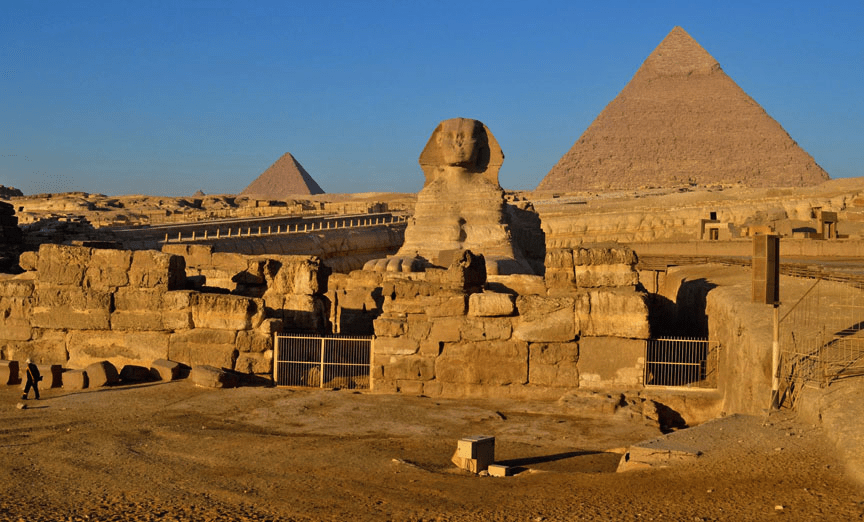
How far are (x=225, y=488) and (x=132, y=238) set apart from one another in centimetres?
2530

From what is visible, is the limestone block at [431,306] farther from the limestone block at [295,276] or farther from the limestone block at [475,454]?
the limestone block at [475,454]

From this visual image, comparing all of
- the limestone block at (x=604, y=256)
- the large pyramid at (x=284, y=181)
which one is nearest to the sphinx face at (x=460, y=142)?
the limestone block at (x=604, y=256)

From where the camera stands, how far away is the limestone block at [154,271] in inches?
394

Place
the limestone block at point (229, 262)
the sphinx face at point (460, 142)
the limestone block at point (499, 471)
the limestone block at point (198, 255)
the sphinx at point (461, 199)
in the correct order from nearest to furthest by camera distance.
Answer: the limestone block at point (499, 471) → the limestone block at point (229, 262) → the limestone block at point (198, 255) → the sphinx at point (461, 199) → the sphinx face at point (460, 142)

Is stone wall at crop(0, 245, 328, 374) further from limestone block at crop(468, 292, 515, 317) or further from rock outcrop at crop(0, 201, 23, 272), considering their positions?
rock outcrop at crop(0, 201, 23, 272)

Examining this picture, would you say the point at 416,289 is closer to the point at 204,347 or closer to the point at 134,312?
the point at 204,347

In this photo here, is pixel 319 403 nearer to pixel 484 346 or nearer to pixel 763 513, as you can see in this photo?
pixel 484 346

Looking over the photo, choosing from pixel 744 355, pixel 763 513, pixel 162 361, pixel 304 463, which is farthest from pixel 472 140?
pixel 763 513

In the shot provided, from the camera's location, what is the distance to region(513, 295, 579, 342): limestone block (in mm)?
8773

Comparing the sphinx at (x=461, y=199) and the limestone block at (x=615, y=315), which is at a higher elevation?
the sphinx at (x=461, y=199)

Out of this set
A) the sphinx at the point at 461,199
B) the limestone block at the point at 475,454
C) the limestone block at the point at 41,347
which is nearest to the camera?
the limestone block at the point at 475,454

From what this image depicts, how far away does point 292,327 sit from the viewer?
1059cm

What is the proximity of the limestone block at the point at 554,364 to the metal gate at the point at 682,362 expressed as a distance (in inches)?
29.4

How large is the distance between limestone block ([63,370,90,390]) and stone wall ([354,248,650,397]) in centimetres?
303
